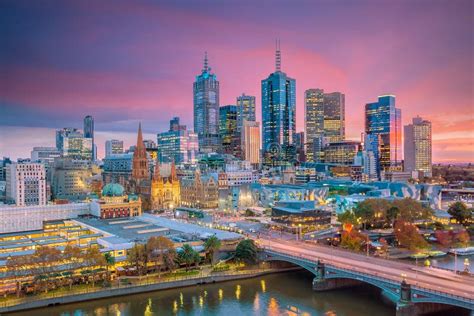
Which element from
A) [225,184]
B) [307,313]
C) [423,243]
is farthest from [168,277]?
[225,184]

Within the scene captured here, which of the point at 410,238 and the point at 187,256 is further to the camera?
the point at 410,238

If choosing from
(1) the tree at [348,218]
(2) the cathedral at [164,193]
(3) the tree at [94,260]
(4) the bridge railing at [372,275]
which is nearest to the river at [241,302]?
(4) the bridge railing at [372,275]

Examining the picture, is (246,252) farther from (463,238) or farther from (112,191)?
(463,238)

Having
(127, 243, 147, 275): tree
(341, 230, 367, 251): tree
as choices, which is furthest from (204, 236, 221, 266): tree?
(341, 230, 367, 251): tree

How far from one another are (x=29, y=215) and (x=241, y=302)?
182ft

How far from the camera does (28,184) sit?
5408 inches

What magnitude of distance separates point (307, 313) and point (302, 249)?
2234cm

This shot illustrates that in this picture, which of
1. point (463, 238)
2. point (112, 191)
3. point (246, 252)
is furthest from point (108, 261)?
point (463, 238)

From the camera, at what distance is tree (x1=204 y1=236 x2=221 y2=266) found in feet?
240

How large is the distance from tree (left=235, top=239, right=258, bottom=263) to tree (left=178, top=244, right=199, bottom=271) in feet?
24.3

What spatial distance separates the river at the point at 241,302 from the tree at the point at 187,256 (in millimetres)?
5053

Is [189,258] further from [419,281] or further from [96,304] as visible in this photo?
[419,281]

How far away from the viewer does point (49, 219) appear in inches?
3807

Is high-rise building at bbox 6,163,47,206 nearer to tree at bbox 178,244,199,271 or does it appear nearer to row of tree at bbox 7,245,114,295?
row of tree at bbox 7,245,114,295
